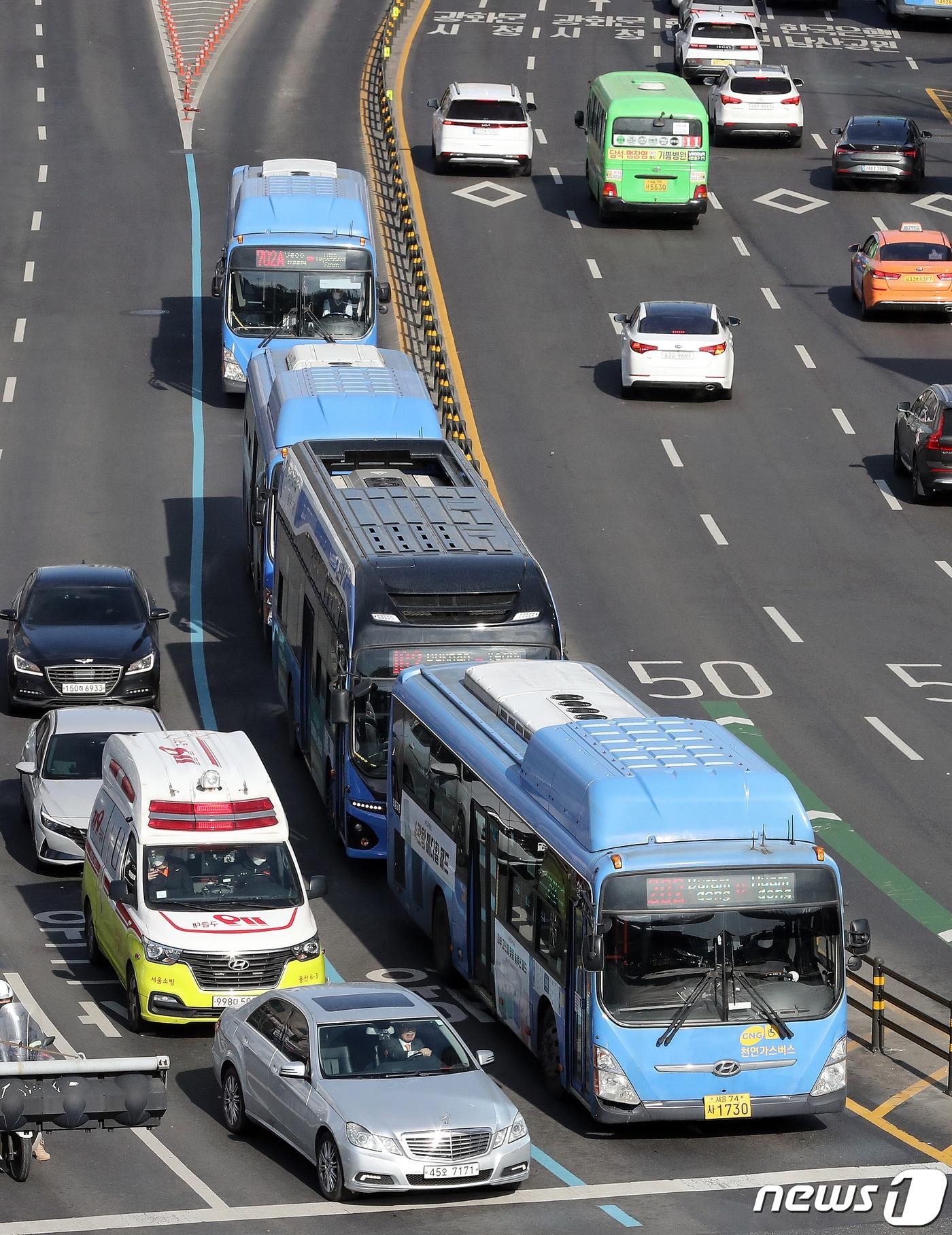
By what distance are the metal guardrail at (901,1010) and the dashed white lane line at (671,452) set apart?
65.9ft

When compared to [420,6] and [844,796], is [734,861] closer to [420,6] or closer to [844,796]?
[844,796]

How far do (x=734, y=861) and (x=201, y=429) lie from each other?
25773mm

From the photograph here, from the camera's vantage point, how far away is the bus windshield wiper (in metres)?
17.5

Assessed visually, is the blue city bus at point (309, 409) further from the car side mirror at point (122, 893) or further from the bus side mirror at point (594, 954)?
the bus side mirror at point (594, 954)

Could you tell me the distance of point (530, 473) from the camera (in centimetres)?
3969

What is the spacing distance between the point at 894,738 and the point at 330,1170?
14481 millimetres

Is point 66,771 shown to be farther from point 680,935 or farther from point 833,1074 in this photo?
point 833,1074

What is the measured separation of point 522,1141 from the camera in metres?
16.5

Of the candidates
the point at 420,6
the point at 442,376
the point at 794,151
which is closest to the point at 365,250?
the point at 442,376

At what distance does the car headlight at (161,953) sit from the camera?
66.3ft

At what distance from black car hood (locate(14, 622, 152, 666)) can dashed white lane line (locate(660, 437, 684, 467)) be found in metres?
13.1

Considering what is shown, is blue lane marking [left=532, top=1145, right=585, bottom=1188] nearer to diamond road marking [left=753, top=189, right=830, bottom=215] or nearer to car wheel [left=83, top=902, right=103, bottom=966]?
car wheel [left=83, top=902, right=103, bottom=966]

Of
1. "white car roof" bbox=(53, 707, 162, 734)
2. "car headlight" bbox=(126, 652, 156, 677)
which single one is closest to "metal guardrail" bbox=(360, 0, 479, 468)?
"car headlight" bbox=(126, 652, 156, 677)

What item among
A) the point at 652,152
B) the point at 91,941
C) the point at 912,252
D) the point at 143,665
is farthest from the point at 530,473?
the point at 91,941
